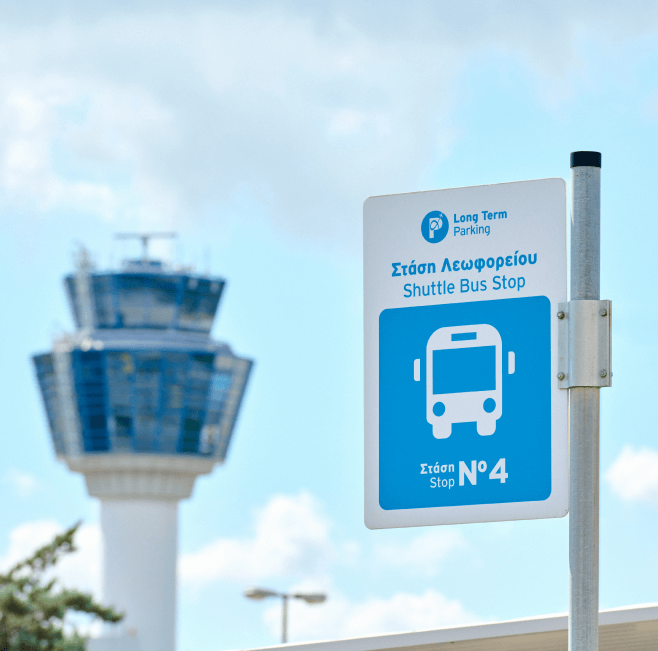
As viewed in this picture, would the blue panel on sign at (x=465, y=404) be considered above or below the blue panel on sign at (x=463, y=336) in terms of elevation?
below

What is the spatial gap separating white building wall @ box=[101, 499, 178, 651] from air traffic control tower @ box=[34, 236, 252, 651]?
8 centimetres

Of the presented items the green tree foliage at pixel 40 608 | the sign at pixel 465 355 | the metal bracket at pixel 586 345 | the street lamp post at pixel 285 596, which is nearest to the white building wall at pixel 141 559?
the street lamp post at pixel 285 596

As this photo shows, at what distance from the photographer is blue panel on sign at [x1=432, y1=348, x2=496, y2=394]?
15.4 feet

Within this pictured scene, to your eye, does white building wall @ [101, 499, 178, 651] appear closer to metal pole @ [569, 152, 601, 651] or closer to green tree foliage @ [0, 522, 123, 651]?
green tree foliage @ [0, 522, 123, 651]

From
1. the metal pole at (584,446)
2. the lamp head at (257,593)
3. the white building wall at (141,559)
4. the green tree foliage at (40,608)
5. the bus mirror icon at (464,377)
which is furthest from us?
the white building wall at (141,559)

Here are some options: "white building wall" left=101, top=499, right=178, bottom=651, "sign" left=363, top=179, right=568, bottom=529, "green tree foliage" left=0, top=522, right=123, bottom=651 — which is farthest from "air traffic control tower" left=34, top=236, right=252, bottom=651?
"sign" left=363, top=179, right=568, bottom=529

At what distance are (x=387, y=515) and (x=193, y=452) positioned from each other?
363 ft

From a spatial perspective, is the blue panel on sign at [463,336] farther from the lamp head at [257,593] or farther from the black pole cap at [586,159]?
the lamp head at [257,593]

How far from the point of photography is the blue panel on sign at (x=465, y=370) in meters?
4.68

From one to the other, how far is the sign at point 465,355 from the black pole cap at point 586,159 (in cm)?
14

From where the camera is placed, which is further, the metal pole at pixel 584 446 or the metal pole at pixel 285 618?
the metal pole at pixel 285 618

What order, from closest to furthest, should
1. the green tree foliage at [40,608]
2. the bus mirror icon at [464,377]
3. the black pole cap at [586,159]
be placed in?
the black pole cap at [586,159], the bus mirror icon at [464,377], the green tree foliage at [40,608]

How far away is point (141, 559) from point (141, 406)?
42.2ft

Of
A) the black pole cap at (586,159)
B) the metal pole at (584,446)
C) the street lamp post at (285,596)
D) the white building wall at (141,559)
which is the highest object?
the black pole cap at (586,159)
